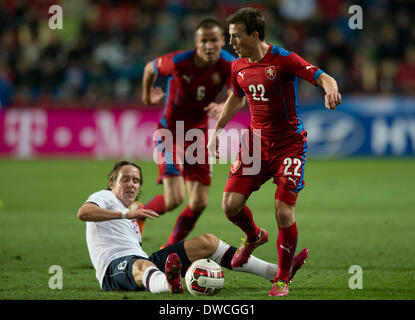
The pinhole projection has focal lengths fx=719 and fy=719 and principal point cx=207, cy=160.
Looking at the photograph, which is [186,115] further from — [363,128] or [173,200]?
[363,128]

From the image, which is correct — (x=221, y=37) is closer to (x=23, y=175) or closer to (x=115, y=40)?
(x=23, y=175)

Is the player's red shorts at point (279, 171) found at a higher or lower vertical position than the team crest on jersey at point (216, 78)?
lower

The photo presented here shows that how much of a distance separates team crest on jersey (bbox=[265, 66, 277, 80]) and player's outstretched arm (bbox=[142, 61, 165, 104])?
2.48m

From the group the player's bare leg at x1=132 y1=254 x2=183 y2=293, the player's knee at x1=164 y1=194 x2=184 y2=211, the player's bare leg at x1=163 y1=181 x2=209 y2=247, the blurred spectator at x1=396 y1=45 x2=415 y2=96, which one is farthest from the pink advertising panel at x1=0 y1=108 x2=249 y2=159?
the player's bare leg at x1=132 y1=254 x2=183 y2=293

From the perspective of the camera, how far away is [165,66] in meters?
7.95

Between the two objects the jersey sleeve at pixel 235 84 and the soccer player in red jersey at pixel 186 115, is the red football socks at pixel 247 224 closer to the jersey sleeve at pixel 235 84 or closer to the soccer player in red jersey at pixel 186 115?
the jersey sleeve at pixel 235 84

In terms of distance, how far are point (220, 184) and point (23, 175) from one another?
4006mm

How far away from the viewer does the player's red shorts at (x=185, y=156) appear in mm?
7910

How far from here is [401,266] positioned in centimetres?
677

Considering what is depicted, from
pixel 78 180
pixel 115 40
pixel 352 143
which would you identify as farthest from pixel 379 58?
pixel 78 180

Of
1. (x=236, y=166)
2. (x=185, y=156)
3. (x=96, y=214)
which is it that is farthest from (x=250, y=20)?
(x=185, y=156)

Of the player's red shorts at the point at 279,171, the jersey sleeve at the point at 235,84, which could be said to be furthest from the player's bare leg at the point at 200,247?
the jersey sleeve at the point at 235,84

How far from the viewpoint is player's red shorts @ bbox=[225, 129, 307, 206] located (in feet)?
19.0

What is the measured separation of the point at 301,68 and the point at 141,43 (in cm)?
1354
